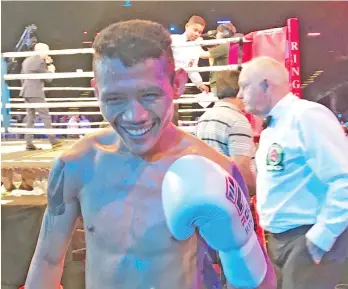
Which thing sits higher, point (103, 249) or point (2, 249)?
point (103, 249)

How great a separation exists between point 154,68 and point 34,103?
68.1 inches

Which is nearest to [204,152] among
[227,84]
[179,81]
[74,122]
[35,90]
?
[179,81]

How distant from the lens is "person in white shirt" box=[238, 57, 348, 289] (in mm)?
1250

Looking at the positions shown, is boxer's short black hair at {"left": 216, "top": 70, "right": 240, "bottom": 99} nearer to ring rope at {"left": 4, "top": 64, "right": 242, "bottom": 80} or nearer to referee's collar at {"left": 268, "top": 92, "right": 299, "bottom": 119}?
ring rope at {"left": 4, "top": 64, "right": 242, "bottom": 80}

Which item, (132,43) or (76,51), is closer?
(132,43)

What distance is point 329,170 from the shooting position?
49.1 inches

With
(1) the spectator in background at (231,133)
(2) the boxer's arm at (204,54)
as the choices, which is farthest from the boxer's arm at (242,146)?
(2) the boxer's arm at (204,54)

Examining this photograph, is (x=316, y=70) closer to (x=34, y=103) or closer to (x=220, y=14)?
(x=220, y=14)

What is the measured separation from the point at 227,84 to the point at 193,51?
1.51ft

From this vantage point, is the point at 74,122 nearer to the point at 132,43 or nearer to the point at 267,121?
the point at 267,121

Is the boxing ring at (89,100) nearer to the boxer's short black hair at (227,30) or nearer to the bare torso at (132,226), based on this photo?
the boxer's short black hair at (227,30)

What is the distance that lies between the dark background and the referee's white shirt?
0.23 m

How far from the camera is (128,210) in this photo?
0.70 m

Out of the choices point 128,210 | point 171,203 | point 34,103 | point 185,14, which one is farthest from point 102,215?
point 34,103
